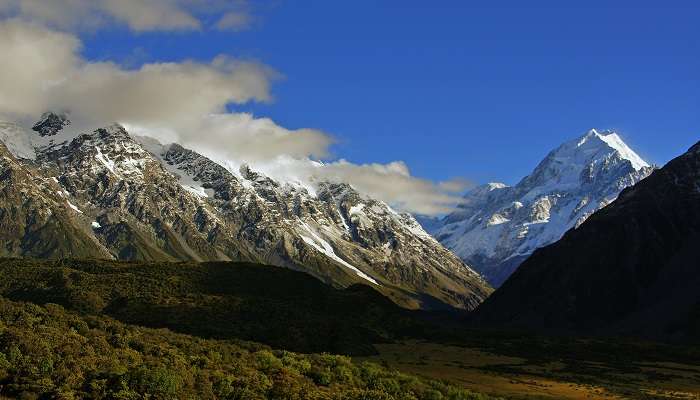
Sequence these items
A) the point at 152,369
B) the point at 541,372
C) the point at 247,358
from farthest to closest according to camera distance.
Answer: the point at 541,372 < the point at 247,358 < the point at 152,369

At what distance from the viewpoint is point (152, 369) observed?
5812 centimetres

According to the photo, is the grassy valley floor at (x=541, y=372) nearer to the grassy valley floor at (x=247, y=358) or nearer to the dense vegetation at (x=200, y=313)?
the grassy valley floor at (x=247, y=358)

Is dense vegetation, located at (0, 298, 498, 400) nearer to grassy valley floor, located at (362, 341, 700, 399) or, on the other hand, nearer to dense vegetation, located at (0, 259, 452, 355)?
grassy valley floor, located at (362, 341, 700, 399)

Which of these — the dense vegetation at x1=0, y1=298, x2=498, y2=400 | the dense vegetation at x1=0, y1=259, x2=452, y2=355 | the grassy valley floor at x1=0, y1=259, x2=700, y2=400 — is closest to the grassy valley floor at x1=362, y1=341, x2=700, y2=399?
the grassy valley floor at x1=0, y1=259, x2=700, y2=400

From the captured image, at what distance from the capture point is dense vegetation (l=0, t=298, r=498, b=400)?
55531 millimetres

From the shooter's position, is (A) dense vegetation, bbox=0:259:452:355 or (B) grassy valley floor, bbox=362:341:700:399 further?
(A) dense vegetation, bbox=0:259:452:355

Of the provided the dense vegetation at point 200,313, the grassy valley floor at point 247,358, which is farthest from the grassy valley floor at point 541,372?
the dense vegetation at point 200,313

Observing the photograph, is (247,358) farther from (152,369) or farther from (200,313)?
(200,313)

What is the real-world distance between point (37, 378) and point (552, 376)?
97667 millimetres

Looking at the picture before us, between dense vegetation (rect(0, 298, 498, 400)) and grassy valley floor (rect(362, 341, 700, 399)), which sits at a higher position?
grassy valley floor (rect(362, 341, 700, 399))

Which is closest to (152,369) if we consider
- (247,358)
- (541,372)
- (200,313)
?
(247,358)

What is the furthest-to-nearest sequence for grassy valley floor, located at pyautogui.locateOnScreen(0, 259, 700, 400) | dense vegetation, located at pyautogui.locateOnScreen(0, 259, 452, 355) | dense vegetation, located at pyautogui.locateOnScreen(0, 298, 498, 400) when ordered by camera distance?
dense vegetation, located at pyautogui.locateOnScreen(0, 259, 452, 355) → grassy valley floor, located at pyautogui.locateOnScreen(0, 259, 700, 400) → dense vegetation, located at pyautogui.locateOnScreen(0, 298, 498, 400)

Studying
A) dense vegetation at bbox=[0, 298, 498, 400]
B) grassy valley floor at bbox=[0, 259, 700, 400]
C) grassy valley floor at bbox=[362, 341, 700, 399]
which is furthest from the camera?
grassy valley floor at bbox=[362, 341, 700, 399]

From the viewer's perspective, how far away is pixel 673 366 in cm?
17238
